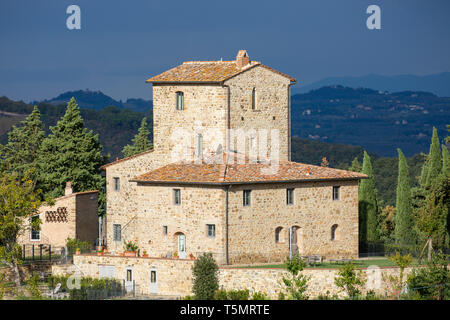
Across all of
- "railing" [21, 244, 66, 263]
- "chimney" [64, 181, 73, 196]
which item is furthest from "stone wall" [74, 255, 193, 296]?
"chimney" [64, 181, 73, 196]

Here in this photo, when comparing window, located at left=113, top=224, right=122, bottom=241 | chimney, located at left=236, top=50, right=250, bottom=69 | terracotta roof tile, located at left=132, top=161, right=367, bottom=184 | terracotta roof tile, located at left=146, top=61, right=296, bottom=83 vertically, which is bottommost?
window, located at left=113, top=224, right=122, bottom=241

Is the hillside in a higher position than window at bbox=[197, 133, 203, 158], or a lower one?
higher

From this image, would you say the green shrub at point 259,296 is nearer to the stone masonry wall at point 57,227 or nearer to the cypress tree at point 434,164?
the stone masonry wall at point 57,227

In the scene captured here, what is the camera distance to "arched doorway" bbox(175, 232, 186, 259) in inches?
1646

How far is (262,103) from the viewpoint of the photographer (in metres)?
46.3

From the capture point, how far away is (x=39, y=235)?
48.4 metres

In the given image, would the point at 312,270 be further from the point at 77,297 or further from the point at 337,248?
the point at 77,297

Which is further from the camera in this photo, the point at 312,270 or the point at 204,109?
the point at 204,109

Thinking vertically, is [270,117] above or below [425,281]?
above

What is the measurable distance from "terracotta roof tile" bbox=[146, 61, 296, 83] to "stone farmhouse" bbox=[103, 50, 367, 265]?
0.06 metres

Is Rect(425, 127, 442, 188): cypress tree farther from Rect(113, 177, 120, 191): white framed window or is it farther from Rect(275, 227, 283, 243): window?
Rect(113, 177, 120, 191): white framed window

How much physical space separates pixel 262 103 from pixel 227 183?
7.67 m
